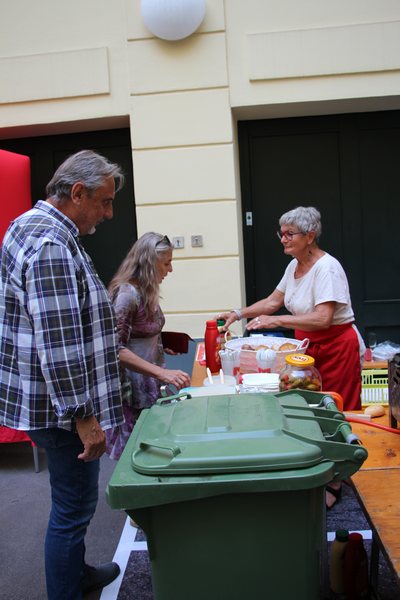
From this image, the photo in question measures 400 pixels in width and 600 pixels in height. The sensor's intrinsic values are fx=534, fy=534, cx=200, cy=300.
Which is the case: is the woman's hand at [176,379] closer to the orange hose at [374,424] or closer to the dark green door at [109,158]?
the orange hose at [374,424]

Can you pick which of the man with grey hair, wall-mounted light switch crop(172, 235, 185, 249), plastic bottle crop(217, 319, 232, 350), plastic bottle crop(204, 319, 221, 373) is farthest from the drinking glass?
the man with grey hair

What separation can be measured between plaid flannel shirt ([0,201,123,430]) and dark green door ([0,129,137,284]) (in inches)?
123

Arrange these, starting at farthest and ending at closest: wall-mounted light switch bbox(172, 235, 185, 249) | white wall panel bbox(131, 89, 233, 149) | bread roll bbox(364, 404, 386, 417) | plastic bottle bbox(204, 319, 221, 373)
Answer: wall-mounted light switch bbox(172, 235, 185, 249), white wall panel bbox(131, 89, 233, 149), plastic bottle bbox(204, 319, 221, 373), bread roll bbox(364, 404, 386, 417)

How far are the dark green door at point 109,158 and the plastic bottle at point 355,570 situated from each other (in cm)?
355

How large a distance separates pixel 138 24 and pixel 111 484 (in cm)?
408

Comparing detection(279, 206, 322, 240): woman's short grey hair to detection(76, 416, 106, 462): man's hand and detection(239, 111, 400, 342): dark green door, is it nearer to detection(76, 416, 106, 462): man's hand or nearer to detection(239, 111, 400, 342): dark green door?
detection(76, 416, 106, 462): man's hand

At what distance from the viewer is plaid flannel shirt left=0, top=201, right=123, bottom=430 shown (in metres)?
1.68

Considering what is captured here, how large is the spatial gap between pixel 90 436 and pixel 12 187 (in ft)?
8.13

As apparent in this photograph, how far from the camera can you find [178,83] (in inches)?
169

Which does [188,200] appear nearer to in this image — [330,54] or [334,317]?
[330,54]

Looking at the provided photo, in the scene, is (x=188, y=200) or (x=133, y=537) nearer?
(x=133, y=537)

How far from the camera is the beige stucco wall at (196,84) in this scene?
4172mm

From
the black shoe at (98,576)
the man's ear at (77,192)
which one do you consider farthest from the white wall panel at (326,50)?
the black shoe at (98,576)

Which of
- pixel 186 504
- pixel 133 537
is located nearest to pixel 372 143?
pixel 133 537
